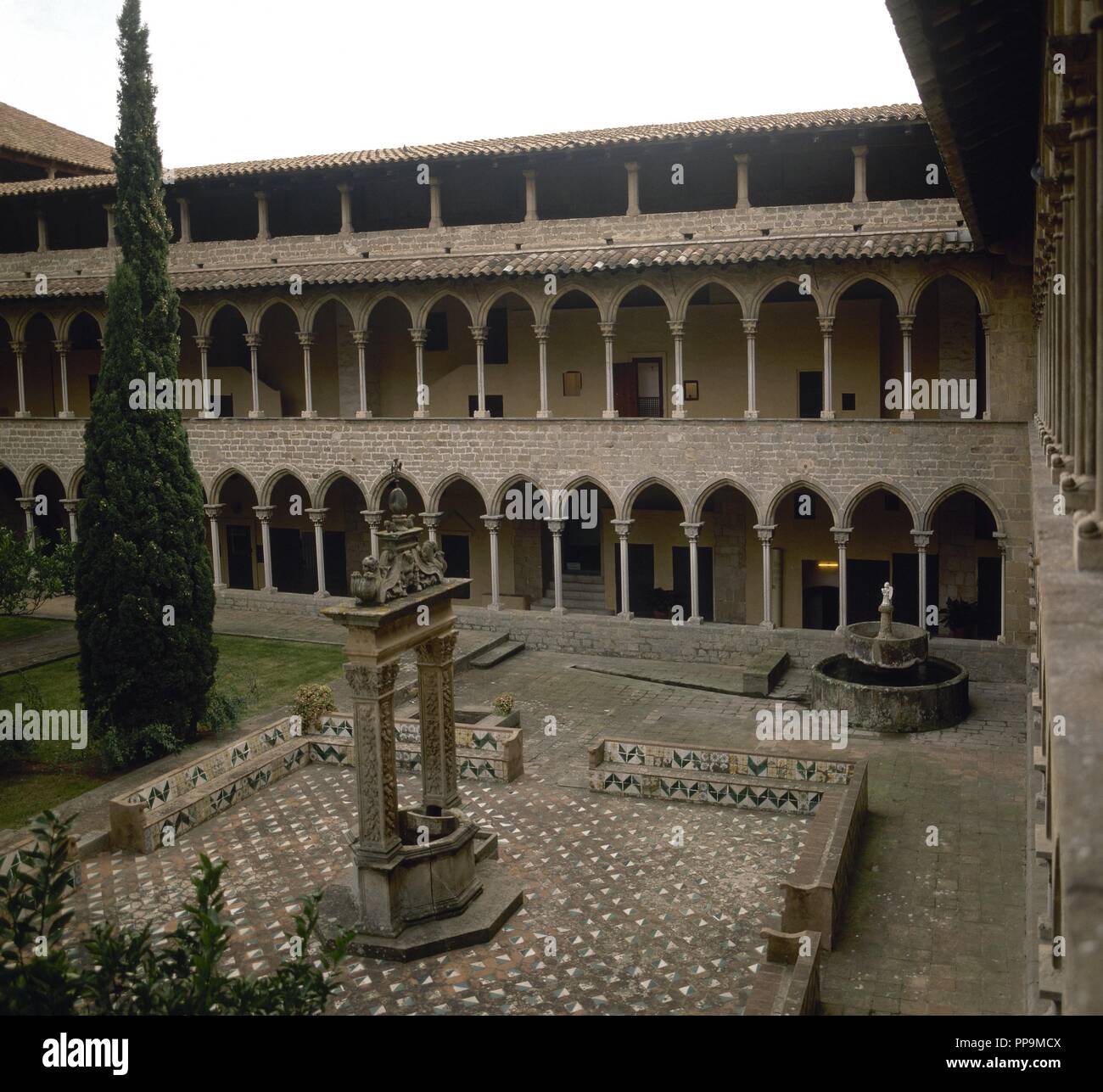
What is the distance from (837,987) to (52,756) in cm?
1093

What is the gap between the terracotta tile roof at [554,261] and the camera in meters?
19.1

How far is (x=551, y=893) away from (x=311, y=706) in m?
5.61

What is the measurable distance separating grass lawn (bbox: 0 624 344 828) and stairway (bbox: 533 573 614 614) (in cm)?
626

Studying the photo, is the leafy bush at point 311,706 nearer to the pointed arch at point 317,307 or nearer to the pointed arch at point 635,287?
the pointed arch at point 635,287

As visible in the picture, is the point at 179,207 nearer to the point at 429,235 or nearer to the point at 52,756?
the point at 429,235

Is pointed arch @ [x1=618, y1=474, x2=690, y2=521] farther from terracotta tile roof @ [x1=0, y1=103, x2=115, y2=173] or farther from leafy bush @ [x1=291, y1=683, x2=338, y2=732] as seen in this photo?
terracotta tile roof @ [x1=0, y1=103, x2=115, y2=173]

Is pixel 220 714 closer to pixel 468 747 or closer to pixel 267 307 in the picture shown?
pixel 468 747

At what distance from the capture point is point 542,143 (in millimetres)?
21562

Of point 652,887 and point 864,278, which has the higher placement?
point 864,278

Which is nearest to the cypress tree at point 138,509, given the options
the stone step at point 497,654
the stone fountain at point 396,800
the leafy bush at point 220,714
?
the leafy bush at point 220,714

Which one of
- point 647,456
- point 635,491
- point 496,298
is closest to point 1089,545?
point 647,456

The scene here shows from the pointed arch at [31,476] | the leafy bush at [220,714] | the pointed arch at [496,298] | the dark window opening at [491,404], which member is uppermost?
the pointed arch at [496,298]

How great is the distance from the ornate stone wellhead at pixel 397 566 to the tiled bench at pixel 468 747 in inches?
148

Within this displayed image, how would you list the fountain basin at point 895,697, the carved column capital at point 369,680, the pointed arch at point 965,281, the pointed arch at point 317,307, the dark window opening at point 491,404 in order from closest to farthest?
the carved column capital at point 369,680
the fountain basin at point 895,697
the pointed arch at point 965,281
the pointed arch at point 317,307
the dark window opening at point 491,404
